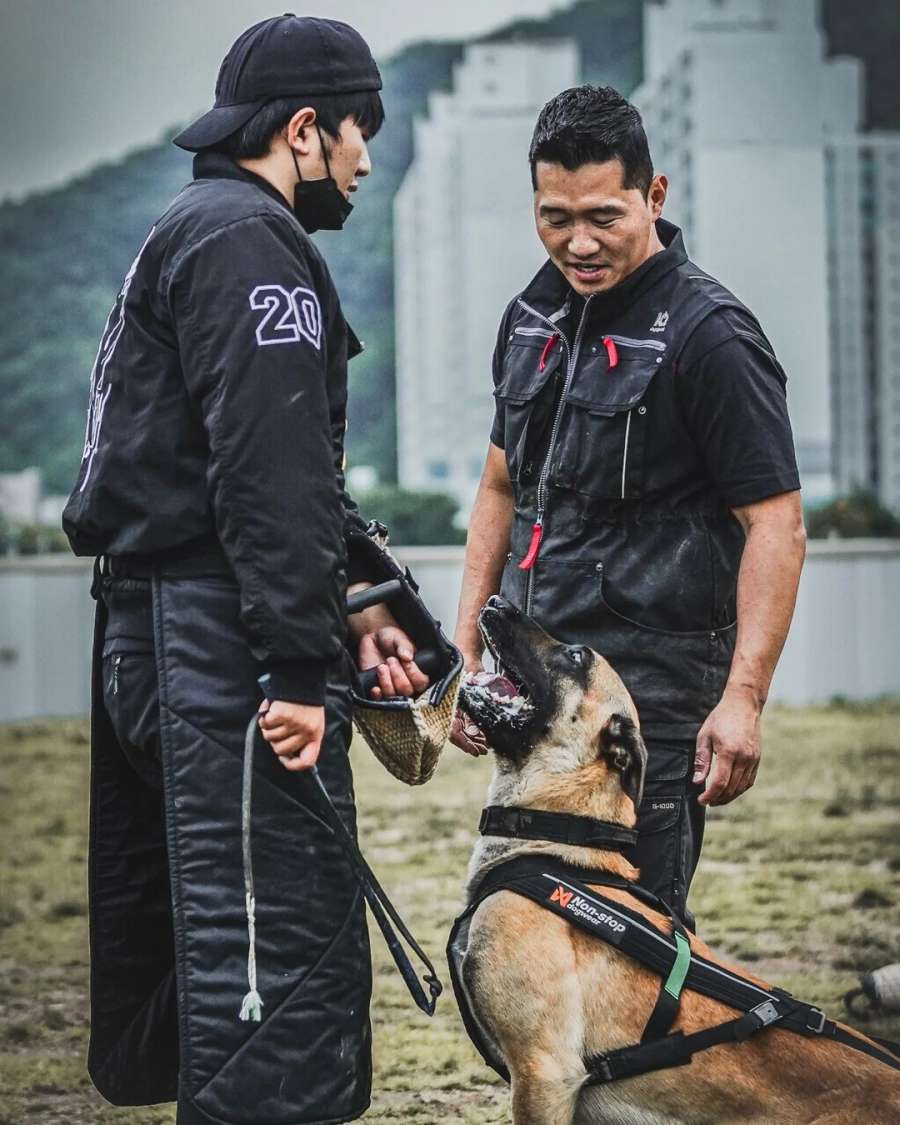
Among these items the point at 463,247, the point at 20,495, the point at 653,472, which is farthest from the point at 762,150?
the point at 653,472

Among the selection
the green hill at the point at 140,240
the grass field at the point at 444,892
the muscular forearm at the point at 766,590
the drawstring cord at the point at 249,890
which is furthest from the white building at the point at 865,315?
the drawstring cord at the point at 249,890

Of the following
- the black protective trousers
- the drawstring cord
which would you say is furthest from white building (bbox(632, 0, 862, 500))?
the drawstring cord

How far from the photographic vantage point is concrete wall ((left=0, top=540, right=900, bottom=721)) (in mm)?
11617

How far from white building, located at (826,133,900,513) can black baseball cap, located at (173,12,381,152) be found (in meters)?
10.6

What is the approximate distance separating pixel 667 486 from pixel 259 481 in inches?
39.9

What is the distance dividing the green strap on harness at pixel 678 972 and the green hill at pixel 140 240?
9.72m

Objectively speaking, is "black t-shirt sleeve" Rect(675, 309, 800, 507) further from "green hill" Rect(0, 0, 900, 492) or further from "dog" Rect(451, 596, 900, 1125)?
"green hill" Rect(0, 0, 900, 492)

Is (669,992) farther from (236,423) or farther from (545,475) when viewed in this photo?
(236,423)

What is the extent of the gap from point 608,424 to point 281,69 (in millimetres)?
956

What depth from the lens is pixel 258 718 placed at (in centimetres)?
240

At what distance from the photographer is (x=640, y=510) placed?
3041 mm

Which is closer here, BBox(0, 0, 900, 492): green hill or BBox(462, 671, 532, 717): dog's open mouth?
BBox(462, 671, 532, 717): dog's open mouth

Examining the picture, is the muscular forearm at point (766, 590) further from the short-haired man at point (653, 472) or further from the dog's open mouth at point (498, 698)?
the dog's open mouth at point (498, 698)

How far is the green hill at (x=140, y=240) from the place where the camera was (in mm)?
12516
